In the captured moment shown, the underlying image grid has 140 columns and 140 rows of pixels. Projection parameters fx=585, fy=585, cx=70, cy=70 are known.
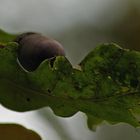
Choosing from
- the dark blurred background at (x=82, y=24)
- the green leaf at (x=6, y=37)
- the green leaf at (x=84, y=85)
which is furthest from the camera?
the dark blurred background at (x=82, y=24)

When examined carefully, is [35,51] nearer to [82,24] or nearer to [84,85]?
[84,85]

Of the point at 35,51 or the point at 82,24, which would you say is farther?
the point at 82,24

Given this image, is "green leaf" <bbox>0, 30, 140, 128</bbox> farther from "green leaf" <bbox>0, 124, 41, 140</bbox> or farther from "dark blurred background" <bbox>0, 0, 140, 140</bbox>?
Answer: "dark blurred background" <bbox>0, 0, 140, 140</bbox>

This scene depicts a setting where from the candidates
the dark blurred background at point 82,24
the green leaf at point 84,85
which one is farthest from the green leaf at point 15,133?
the dark blurred background at point 82,24

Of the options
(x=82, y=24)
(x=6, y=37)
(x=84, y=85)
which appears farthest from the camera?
(x=82, y=24)

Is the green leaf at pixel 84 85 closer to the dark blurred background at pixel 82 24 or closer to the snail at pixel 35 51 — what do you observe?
the snail at pixel 35 51

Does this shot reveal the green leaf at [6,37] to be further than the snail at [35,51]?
Yes

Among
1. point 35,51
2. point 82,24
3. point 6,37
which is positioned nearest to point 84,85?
point 35,51
